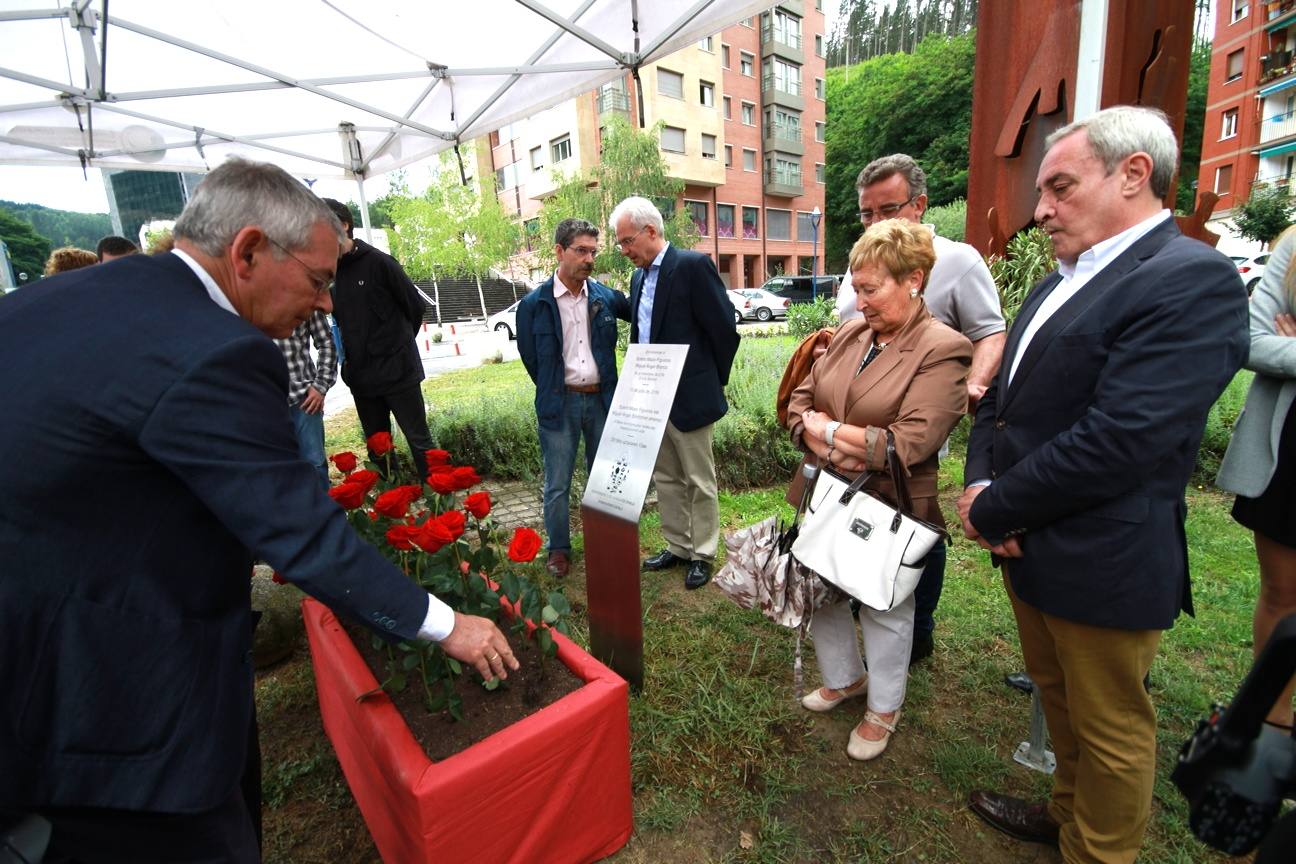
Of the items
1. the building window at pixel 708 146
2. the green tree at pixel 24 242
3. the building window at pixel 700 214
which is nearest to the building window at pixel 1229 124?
the building window at pixel 708 146

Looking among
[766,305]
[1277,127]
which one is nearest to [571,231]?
[766,305]

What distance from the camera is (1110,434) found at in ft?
4.50

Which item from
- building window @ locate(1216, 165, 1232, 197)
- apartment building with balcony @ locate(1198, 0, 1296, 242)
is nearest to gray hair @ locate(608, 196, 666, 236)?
apartment building with balcony @ locate(1198, 0, 1296, 242)

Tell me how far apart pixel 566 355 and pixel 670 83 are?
103 ft

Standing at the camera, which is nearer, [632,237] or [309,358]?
[632,237]

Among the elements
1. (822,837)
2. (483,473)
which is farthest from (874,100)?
(822,837)

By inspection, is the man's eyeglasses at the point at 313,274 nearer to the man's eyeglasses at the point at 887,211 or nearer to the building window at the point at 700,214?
the man's eyeglasses at the point at 887,211

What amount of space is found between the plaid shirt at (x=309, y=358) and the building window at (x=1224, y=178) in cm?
4555

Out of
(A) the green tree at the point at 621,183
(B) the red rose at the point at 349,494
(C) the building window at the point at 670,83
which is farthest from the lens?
(C) the building window at the point at 670,83

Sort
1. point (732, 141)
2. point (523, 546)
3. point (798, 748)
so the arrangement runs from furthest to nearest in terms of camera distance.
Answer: point (732, 141)
point (798, 748)
point (523, 546)

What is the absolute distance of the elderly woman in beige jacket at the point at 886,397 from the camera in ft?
6.52

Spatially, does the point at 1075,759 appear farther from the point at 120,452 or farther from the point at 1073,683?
the point at 120,452

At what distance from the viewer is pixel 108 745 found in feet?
3.59

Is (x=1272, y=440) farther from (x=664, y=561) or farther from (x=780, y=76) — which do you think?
(x=780, y=76)
